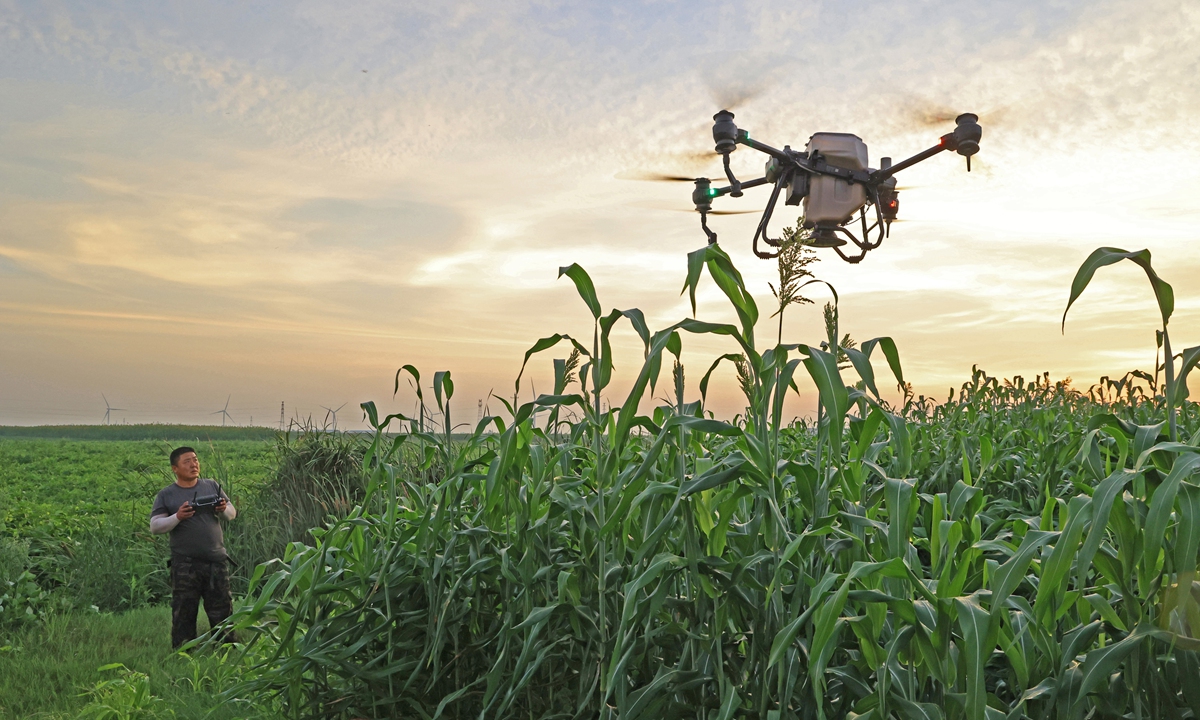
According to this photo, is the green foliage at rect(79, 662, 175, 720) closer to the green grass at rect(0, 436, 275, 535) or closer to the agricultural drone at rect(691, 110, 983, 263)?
the green grass at rect(0, 436, 275, 535)

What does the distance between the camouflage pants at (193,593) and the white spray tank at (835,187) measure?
7.79 metres

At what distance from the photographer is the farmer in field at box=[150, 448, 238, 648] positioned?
535 centimetres

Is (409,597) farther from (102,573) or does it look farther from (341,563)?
(102,573)

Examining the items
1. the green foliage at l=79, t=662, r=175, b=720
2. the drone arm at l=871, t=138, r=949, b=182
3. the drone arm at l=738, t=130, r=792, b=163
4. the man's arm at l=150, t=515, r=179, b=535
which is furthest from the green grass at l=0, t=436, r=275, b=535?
the drone arm at l=871, t=138, r=949, b=182

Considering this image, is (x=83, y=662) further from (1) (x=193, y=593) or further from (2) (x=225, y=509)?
(2) (x=225, y=509)

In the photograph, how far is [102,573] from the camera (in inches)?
262

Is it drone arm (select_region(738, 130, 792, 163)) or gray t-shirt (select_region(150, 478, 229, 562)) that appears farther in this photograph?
drone arm (select_region(738, 130, 792, 163))

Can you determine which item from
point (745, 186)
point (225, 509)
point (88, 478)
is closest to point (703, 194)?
point (745, 186)

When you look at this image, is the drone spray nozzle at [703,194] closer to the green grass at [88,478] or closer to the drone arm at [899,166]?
the drone arm at [899,166]

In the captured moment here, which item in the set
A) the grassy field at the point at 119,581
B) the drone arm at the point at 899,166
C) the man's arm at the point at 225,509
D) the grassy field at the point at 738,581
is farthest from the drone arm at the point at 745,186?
the grassy field at the point at 738,581

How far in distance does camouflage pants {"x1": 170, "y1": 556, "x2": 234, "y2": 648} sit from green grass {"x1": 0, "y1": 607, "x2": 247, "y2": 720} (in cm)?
16

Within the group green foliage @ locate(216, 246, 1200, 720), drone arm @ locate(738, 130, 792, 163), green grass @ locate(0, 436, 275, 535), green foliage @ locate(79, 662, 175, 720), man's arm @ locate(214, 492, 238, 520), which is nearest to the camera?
green foliage @ locate(216, 246, 1200, 720)

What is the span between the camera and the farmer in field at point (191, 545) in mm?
5352

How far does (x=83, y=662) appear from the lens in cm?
471
